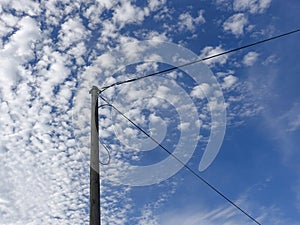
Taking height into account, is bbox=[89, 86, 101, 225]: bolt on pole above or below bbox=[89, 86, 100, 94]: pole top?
below

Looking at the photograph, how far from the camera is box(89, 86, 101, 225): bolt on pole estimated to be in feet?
22.5

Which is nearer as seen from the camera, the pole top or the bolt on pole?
the bolt on pole

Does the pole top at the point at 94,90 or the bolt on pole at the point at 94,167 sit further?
the pole top at the point at 94,90

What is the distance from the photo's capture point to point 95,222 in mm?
6742

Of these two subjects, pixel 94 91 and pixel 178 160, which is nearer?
pixel 94 91

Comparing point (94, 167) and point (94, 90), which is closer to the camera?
point (94, 167)

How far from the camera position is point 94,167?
7.56 m

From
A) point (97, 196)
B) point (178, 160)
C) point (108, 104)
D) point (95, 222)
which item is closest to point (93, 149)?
point (97, 196)

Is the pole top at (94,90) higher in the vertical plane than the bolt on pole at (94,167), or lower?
higher

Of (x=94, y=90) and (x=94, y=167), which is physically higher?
(x=94, y=90)

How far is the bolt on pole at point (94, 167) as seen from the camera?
6.87 meters

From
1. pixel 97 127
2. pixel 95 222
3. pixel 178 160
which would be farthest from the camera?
pixel 178 160

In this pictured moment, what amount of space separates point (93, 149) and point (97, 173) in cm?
63

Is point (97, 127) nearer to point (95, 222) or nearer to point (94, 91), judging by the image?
point (94, 91)
